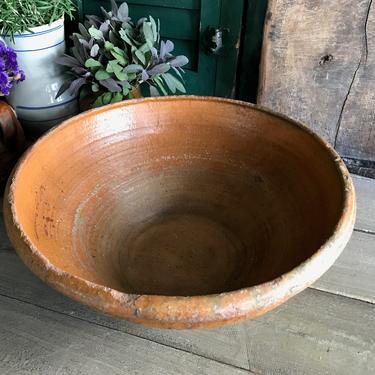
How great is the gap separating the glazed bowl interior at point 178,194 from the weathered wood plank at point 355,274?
0.65 feet

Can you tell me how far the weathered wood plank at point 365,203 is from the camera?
3.42 ft

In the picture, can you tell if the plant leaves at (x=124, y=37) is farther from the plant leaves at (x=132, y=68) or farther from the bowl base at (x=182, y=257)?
the bowl base at (x=182, y=257)

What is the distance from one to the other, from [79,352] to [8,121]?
0.53 metres

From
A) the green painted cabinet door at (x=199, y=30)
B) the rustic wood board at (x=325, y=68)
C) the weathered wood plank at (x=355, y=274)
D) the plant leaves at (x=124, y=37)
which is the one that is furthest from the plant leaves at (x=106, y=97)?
the weathered wood plank at (x=355, y=274)

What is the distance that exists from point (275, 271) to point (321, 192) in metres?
0.14

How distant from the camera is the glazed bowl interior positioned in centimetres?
76

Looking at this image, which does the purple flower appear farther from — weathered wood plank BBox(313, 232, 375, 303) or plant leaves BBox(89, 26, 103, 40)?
weathered wood plank BBox(313, 232, 375, 303)

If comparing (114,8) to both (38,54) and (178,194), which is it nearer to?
(38,54)

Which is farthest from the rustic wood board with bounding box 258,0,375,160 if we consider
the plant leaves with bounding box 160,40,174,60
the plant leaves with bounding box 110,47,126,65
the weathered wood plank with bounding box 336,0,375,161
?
the plant leaves with bounding box 110,47,126,65

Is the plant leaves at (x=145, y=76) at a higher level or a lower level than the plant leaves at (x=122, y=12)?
lower

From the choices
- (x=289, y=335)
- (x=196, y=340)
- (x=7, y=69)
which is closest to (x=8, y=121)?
(x=7, y=69)

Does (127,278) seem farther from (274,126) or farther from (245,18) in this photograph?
(245,18)

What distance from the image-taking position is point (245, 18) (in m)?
1.08

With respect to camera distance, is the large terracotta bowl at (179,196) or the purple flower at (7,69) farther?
the purple flower at (7,69)
